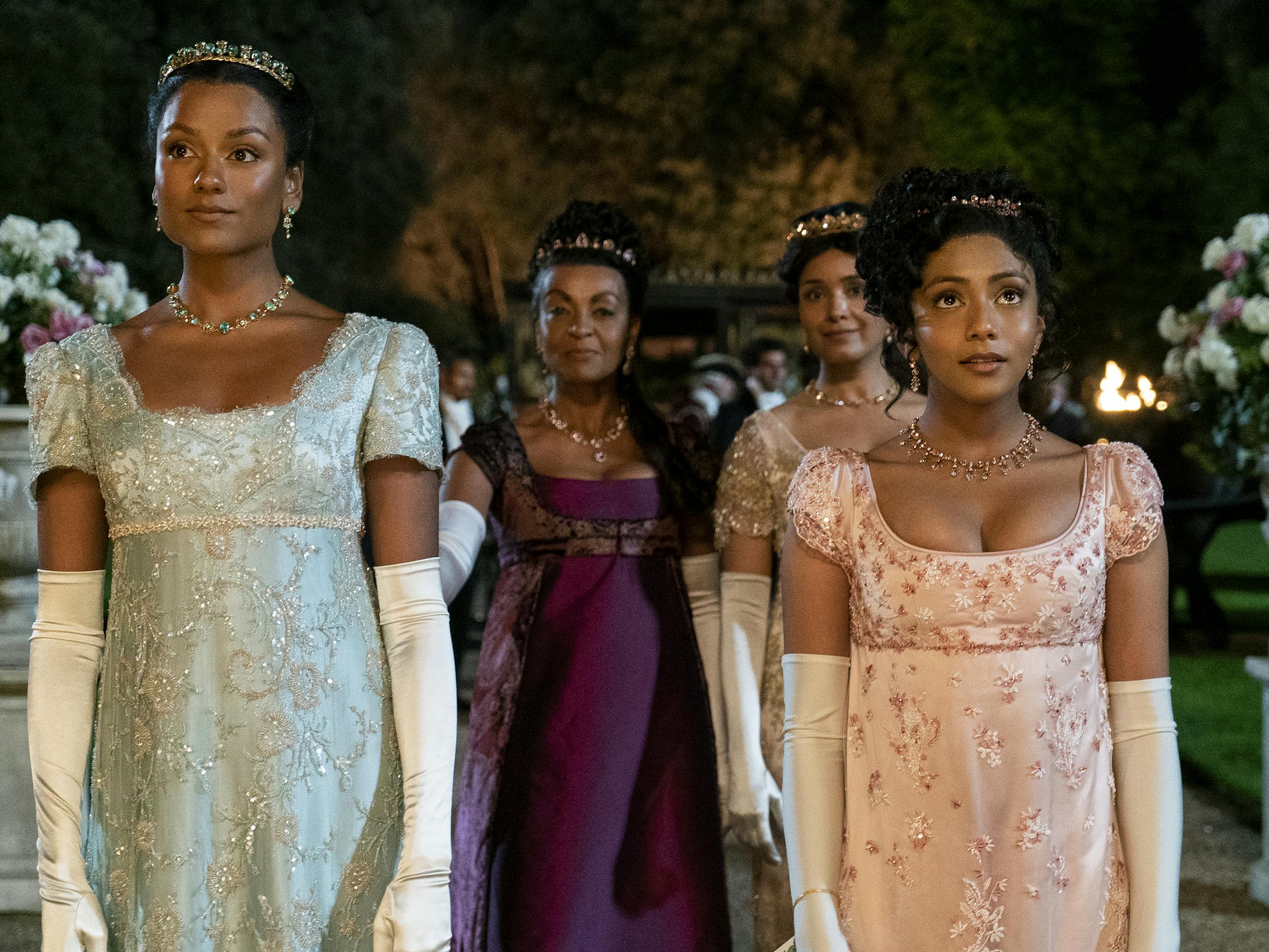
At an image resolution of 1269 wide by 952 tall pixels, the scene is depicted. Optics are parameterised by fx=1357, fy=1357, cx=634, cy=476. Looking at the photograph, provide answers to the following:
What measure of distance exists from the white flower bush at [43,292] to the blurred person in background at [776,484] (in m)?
2.72

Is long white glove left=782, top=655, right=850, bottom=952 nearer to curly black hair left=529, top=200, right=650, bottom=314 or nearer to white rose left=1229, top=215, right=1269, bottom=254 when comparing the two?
curly black hair left=529, top=200, right=650, bottom=314

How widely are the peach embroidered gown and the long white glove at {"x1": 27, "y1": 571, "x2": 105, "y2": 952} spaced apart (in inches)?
41.1

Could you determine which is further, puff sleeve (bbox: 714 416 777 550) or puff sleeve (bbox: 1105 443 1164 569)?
puff sleeve (bbox: 714 416 777 550)

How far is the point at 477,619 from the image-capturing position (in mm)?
9742

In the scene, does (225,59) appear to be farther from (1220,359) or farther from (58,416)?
(1220,359)

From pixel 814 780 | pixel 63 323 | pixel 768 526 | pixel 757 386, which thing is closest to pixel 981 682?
pixel 814 780

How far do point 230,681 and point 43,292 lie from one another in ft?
11.3

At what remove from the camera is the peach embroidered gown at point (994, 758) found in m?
1.90

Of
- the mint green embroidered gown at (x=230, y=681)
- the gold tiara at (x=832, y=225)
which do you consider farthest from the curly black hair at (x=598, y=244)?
the mint green embroidered gown at (x=230, y=681)

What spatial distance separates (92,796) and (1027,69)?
56.4 feet

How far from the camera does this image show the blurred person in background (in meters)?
2.81

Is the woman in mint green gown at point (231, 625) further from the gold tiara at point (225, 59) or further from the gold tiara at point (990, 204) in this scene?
the gold tiara at point (990, 204)

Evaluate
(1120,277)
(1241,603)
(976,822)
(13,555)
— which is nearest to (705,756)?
(976,822)

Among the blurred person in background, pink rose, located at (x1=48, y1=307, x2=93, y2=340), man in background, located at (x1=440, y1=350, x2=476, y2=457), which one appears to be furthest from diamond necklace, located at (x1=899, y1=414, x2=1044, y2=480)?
man in background, located at (x1=440, y1=350, x2=476, y2=457)
